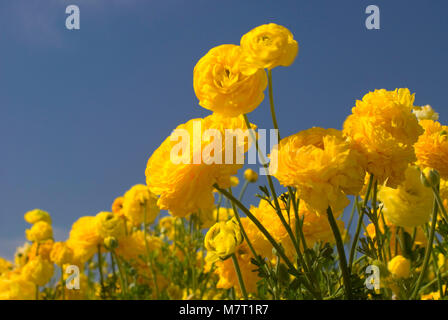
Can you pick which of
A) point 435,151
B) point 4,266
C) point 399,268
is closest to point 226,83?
point 399,268

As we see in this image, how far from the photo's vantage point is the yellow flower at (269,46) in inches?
26.0

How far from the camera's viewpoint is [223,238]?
0.88m

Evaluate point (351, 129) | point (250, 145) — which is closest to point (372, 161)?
point (351, 129)

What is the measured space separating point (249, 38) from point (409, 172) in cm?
44

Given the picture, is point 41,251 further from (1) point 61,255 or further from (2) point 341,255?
(2) point 341,255

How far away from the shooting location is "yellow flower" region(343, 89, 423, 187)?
69cm

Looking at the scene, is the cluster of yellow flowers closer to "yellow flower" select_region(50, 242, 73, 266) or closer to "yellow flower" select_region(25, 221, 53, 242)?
"yellow flower" select_region(50, 242, 73, 266)

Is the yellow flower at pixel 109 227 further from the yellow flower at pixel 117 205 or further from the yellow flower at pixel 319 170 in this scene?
the yellow flower at pixel 319 170

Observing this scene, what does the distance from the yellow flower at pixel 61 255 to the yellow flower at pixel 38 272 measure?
0.04 m

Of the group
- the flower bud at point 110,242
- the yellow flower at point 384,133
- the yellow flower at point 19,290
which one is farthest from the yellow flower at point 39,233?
the yellow flower at point 384,133

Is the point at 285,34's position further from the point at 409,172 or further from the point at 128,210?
the point at 128,210

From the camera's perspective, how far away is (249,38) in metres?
0.68

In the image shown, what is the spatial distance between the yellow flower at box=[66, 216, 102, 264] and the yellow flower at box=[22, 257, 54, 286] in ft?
0.42

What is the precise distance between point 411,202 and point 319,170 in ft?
1.18
